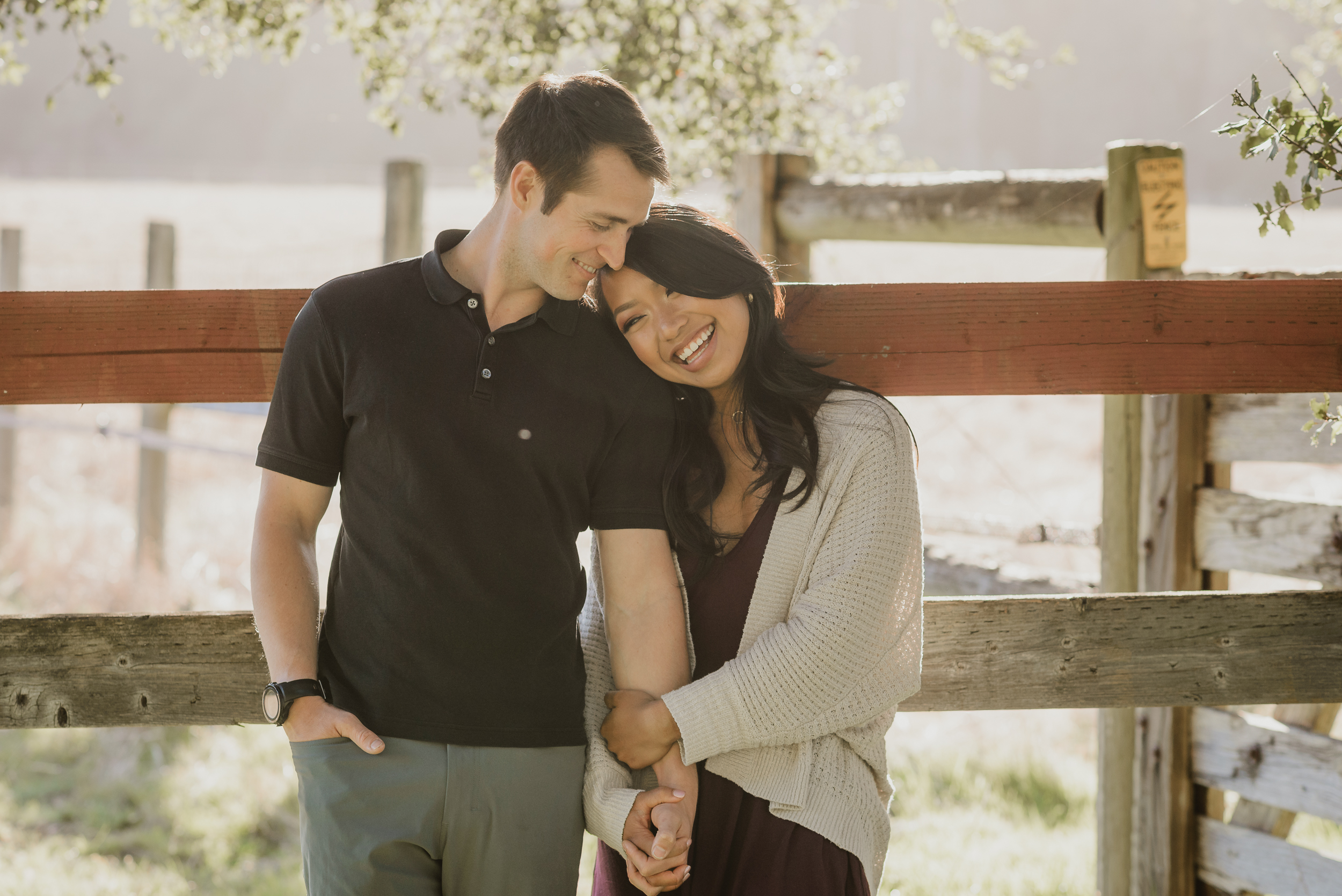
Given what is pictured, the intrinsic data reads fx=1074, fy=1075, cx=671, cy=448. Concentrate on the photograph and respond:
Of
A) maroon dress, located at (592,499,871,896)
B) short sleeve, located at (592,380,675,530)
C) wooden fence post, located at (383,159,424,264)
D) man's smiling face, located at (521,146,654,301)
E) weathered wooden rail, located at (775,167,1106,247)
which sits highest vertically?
wooden fence post, located at (383,159,424,264)

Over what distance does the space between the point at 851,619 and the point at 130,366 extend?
1.36m

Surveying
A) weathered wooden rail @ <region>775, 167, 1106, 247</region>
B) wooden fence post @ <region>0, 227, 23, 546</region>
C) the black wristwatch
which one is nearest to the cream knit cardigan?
the black wristwatch

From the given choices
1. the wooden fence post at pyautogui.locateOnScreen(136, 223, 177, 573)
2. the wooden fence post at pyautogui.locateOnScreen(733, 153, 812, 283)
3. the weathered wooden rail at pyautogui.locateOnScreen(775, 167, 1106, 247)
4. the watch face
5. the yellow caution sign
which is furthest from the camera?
the wooden fence post at pyautogui.locateOnScreen(136, 223, 177, 573)

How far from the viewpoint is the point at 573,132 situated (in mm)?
1717

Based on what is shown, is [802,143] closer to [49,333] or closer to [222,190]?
[49,333]

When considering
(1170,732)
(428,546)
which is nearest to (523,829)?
(428,546)

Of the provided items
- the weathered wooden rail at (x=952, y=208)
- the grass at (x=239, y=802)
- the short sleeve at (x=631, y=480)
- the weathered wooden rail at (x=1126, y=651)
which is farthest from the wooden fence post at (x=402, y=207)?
the short sleeve at (x=631, y=480)

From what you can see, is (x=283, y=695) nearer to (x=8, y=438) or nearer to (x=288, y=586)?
(x=288, y=586)

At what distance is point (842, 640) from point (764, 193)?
2656 mm

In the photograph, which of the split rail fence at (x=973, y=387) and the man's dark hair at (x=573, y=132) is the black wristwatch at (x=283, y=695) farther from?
the man's dark hair at (x=573, y=132)

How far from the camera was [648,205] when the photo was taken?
1.78m

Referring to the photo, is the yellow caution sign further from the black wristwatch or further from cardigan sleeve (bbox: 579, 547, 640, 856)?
the black wristwatch

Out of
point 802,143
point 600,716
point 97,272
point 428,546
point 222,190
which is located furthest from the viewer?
point 222,190

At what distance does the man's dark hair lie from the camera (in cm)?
172
